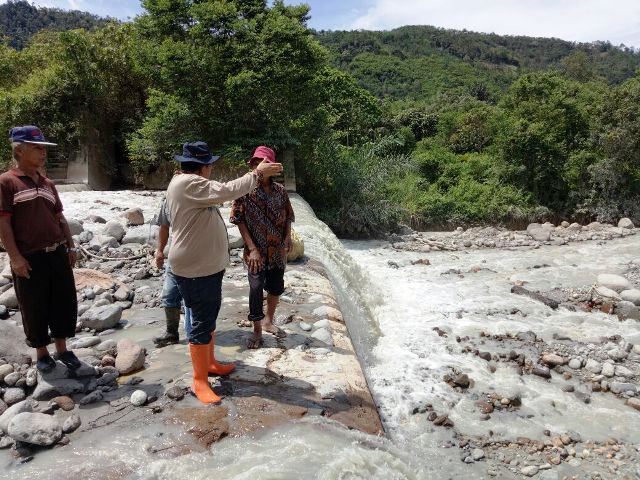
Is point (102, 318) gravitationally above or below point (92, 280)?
below

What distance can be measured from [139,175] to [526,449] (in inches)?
539

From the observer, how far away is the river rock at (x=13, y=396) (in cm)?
302

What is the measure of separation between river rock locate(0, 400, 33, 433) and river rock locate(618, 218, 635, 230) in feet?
56.0

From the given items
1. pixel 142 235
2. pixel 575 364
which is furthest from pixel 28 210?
pixel 575 364

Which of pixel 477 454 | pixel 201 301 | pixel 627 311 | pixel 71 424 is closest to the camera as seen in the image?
pixel 71 424

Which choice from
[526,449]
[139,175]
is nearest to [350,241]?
[139,175]

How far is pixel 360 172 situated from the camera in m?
14.2

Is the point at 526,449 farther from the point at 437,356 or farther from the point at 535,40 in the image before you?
the point at 535,40

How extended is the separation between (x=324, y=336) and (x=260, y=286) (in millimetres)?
897

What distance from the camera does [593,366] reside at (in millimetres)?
5809

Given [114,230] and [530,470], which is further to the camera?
[114,230]

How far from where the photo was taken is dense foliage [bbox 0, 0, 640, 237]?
12.8 m

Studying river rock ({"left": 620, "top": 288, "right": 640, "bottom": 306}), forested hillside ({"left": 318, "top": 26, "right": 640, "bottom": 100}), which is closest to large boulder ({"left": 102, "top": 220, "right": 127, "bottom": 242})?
river rock ({"left": 620, "top": 288, "right": 640, "bottom": 306})

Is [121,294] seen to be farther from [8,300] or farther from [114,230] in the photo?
[114,230]
